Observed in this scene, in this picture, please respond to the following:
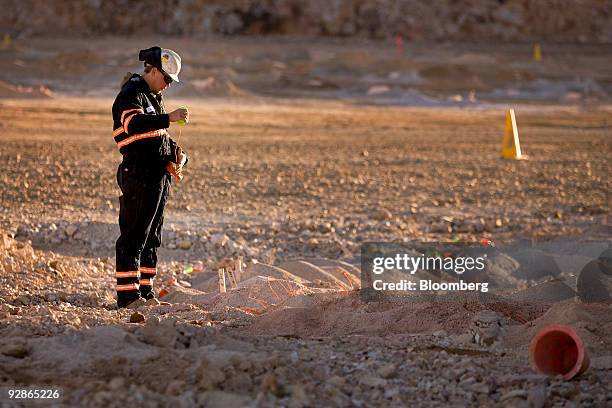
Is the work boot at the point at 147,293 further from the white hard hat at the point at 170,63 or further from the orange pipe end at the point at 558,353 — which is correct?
the orange pipe end at the point at 558,353

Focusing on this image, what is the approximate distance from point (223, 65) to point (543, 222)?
1015 inches

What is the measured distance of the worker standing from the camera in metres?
7.53

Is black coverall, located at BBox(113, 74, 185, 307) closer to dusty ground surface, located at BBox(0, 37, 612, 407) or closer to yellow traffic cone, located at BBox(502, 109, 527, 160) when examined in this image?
dusty ground surface, located at BBox(0, 37, 612, 407)

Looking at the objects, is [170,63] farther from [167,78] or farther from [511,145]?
[511,145]

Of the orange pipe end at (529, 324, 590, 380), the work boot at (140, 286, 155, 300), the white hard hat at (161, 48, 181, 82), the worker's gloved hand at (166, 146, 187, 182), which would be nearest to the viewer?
the orange pipe end at (529, 324, 590, 380)

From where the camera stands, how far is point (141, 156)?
7641mm

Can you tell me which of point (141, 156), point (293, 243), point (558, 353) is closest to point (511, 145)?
point (293, 243)

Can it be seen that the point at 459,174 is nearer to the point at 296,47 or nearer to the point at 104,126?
the point at 104,126

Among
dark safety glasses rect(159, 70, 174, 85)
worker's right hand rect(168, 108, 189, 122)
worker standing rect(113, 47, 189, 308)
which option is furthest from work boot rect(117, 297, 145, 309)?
dark safety glasses rect(159, 70, 174, 85)

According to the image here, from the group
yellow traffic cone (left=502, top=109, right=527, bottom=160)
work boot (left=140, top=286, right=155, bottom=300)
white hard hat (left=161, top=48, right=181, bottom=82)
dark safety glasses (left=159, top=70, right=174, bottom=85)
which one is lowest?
work boot (left=140, top=286, right=155, bottom=300)

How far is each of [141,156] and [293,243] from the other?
364 centimetres

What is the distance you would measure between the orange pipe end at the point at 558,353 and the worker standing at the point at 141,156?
3.06 meters

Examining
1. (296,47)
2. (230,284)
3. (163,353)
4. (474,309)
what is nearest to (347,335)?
(474,309)

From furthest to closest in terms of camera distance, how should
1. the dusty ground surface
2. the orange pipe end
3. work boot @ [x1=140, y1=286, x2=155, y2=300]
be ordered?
work boot @ [x1=140, y1=286, x2=155, y2=300] < the orange pipe end < the dusty ground surface
